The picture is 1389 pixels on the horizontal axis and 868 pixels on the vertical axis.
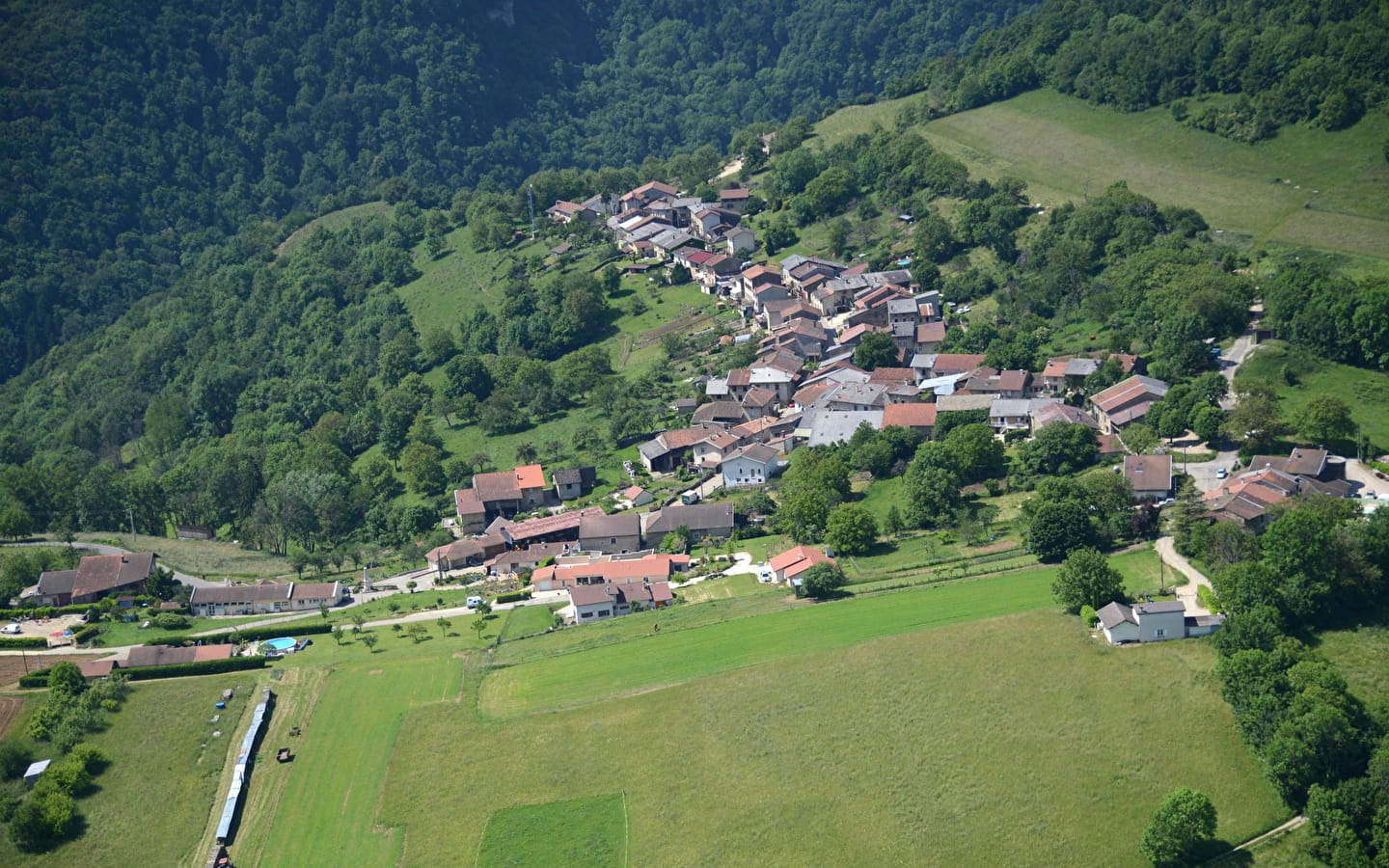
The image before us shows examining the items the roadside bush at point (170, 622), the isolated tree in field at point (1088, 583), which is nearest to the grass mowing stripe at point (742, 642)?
the isolated tree in field at point (1088, 583)

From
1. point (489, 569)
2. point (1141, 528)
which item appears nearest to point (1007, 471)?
point (1141, 528)

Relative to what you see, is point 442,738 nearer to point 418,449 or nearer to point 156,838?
point 156,838

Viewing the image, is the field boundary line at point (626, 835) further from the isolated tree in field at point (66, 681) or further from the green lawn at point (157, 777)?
the isolated tree in field at point (66, 681)

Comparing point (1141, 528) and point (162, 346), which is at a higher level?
point (1141, 528)

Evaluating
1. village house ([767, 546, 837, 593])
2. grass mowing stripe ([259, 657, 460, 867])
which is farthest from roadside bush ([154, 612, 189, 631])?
village house ([767, 546, 837, 593])

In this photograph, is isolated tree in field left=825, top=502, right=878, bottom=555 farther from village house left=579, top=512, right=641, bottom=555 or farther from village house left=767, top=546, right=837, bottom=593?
village house left=579, top=512, right=641, bottom=555

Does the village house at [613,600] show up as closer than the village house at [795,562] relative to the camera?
No

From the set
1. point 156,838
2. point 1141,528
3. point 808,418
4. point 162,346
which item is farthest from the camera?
point 162,346
